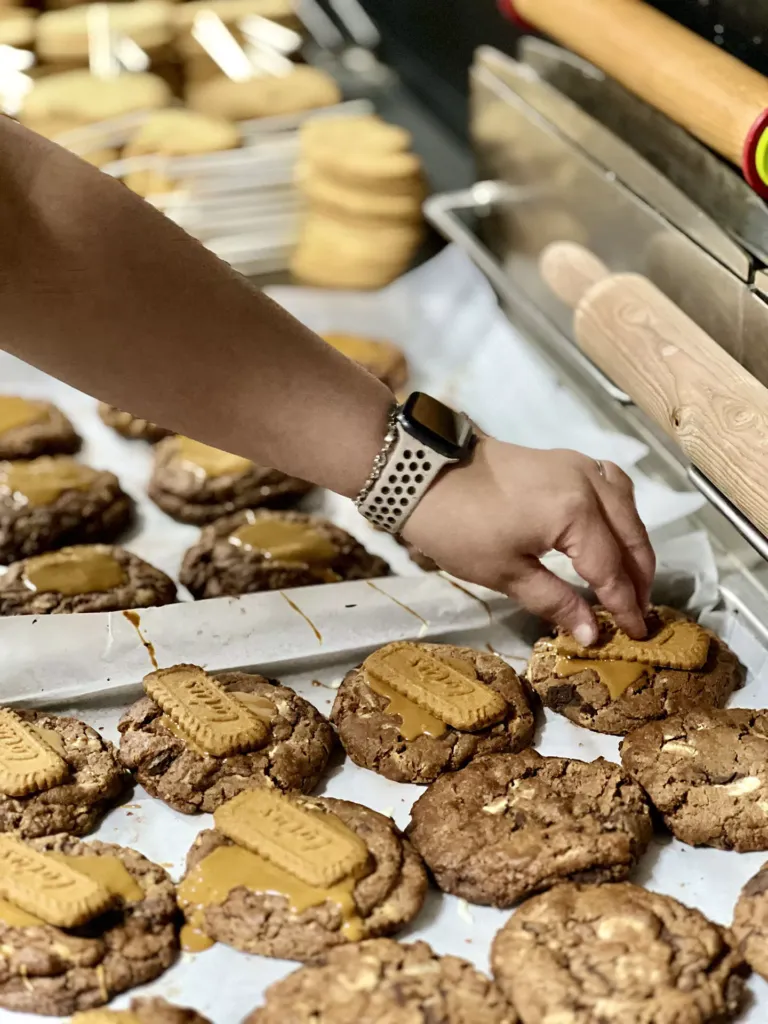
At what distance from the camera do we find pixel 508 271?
307 cm

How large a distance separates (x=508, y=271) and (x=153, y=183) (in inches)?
39.6

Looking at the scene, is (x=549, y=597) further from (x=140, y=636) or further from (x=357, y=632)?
(x=140, y=636)

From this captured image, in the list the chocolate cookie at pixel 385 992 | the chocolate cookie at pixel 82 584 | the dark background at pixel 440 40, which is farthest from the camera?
the dark background at pixel 440 40

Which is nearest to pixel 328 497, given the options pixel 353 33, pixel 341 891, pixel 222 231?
pixel 222 231

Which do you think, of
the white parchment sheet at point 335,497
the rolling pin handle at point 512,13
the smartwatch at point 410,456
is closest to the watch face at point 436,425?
the smartwatch at point 410,456

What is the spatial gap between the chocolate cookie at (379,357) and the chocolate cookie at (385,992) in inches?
65.6

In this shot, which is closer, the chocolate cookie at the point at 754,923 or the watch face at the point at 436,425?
the chocolate cookie at the point at 754,923

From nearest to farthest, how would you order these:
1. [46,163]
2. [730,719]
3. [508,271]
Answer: [46,163]
[730,719]
[508,271]

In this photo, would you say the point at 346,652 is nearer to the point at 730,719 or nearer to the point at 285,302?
the point at 730,719

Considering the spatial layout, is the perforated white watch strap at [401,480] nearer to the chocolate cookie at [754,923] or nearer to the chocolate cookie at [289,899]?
the chocolate cookie at [289,899]

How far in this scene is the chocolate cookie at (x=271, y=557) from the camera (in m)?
2.29

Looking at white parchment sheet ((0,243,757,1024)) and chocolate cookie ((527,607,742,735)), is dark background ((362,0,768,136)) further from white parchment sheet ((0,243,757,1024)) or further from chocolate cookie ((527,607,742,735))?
chocolate cookie ((527,607,742,735))

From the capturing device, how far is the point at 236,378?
5.27 ft

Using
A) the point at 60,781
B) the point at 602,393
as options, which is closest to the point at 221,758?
the point at 60,781
